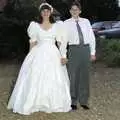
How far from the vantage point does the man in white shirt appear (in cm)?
899

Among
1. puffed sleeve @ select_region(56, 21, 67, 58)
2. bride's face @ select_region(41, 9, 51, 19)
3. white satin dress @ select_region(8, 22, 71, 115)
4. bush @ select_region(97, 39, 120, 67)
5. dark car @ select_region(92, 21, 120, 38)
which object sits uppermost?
bride's face @ select_region(41, 9, 51, 19)

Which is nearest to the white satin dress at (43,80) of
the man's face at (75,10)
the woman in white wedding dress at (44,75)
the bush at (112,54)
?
the woman in white wedding dress at (44,75)

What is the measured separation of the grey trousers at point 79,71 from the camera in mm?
9031

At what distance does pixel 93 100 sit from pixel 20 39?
8246mm

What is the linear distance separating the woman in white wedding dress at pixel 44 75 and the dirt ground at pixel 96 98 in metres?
0.17

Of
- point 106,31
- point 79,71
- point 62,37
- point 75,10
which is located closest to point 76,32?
point 62,37

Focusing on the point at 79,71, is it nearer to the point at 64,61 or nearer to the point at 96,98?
the point at 64,61

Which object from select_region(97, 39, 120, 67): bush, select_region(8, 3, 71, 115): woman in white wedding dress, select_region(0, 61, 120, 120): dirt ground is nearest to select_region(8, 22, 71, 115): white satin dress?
select_region(8, 3, 71, 115): woman in white wedding dress

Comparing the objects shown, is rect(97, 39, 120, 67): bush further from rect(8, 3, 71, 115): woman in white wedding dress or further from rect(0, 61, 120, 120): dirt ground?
rect(8, 3, 71, 115): woman in white wedding dress

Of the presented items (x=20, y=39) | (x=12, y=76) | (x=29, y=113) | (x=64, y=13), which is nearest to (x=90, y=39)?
(x=29, y=113)

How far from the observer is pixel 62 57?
9.00m

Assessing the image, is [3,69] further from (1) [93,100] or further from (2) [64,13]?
(2) [64,13]

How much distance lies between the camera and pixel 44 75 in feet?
29.2

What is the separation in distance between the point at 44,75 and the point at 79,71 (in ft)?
2.12
